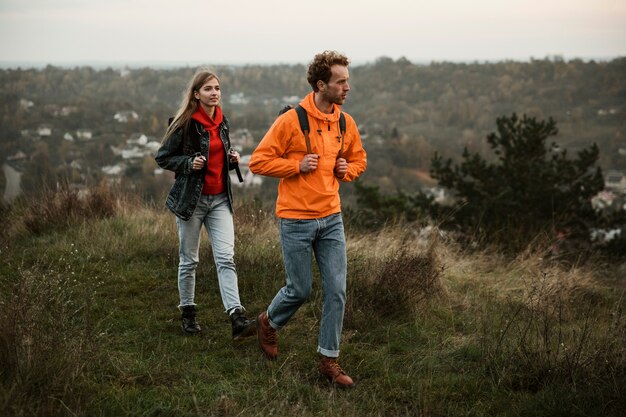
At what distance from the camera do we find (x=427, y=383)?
11.7 ft

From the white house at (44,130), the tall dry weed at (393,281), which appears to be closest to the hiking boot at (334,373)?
the tall dry weed at (393,281)

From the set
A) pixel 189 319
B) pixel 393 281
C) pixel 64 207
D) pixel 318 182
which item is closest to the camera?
pixel 318 182

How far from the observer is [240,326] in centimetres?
419

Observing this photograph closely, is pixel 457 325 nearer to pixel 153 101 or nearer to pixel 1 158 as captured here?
pixel 1 158

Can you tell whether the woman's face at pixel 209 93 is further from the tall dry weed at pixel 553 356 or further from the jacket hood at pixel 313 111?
the tall dry weed at pixel 553 356

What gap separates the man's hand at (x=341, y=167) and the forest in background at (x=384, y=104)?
22.1 metres

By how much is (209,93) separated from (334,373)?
2.11 meters

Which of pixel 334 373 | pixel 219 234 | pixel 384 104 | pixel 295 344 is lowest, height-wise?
pixel 295 344

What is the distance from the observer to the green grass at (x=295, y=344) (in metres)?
3.14

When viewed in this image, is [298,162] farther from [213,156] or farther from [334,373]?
[334,373]

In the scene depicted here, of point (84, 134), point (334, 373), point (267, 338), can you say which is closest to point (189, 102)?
point (267, 338)

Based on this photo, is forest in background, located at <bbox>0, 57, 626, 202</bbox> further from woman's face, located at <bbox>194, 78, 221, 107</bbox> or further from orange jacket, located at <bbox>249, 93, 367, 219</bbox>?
orange jacket, located at <bbox>249, 93, 367, 219</bbox>

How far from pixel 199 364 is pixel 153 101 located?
59744mm

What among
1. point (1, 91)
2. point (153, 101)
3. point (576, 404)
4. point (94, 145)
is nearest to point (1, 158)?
point (94, 145)
